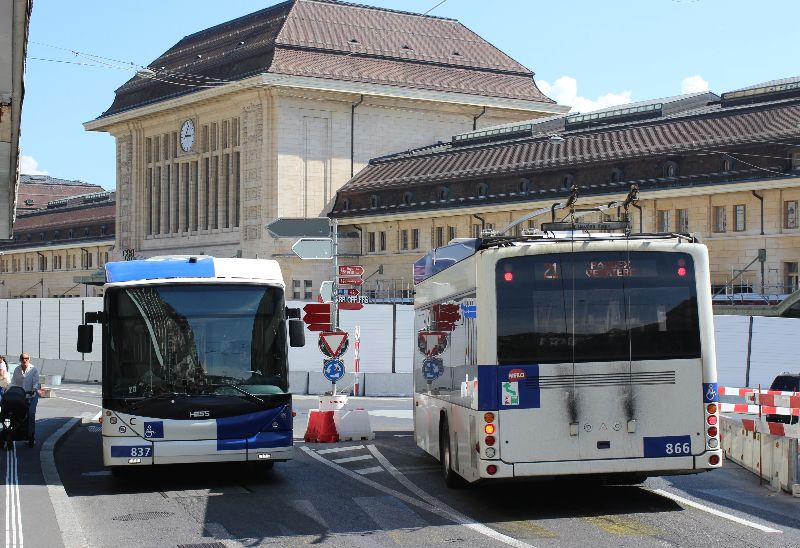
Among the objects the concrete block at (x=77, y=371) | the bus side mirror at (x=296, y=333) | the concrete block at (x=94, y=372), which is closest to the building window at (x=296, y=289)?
the concrete block at (x=77, y=371)

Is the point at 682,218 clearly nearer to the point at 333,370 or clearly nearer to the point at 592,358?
the point at 333,370

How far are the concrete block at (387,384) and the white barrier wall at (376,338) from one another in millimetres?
1655

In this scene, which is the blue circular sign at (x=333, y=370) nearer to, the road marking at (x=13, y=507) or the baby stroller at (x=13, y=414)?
the baby stroller at (x=13, y=414)

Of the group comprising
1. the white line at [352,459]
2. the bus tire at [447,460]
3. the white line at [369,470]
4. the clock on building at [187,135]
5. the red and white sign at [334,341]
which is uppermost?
the clock on building at [187,135]

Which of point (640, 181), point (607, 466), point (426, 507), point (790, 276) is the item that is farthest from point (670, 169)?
point (607, 466)

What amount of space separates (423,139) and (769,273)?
120 feet

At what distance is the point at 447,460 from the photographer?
18.0 meters

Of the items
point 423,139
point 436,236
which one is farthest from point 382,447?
point 423,139

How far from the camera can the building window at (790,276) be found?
63.0 meters

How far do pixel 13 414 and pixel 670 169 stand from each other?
4623 cm

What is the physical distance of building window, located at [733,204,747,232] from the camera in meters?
64.8

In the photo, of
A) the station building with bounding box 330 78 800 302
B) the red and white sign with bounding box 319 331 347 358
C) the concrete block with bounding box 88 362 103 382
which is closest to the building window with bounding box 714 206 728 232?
the station building with bounding box 330 78 800 302

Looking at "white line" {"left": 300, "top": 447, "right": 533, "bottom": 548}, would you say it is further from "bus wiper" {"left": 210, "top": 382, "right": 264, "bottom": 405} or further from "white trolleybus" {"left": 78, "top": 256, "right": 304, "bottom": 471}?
"bus wiper" {"left": 210, "top": 382, "right": 264, "bottom": 405}

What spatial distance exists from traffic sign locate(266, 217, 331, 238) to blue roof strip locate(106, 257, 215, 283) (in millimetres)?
7319
